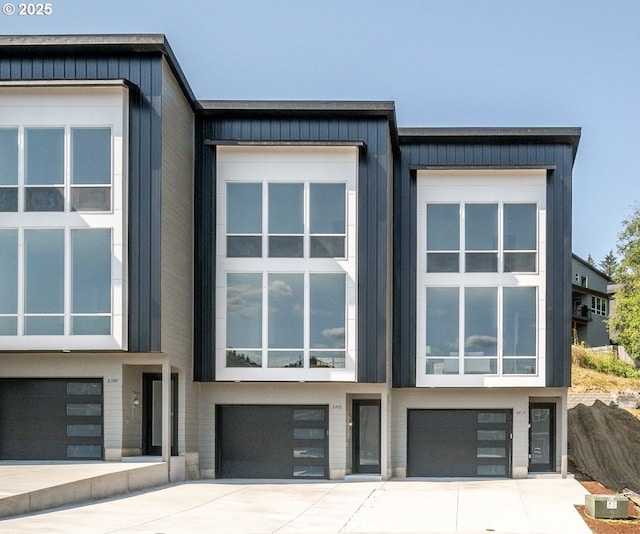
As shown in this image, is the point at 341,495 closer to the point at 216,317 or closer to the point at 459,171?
the point at 216,317

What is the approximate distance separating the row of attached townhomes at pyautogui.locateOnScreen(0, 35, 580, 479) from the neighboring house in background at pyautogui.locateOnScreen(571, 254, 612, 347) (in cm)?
4417

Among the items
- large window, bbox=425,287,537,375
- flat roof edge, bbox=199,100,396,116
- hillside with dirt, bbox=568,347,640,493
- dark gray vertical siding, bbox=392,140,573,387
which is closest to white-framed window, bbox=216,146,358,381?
flat roof edge, bbox=199,100,396,116

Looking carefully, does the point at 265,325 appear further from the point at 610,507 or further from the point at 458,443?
the point at 610,507

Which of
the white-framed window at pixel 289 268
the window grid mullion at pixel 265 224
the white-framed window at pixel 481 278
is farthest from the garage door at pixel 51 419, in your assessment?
the white-framed window at pixel 481 278

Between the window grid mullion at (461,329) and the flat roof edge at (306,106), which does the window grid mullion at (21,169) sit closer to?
the flat roof edge at (306,106)

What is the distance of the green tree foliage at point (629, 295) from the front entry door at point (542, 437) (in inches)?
1103

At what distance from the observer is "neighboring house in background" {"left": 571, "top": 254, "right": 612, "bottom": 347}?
70062 mm

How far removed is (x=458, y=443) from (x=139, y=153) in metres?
11.4

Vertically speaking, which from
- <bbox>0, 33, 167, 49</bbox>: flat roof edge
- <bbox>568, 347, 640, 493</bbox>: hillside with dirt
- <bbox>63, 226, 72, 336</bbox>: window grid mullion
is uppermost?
<bbox>0, 33, 167, 49</bbox>: flat roof edge

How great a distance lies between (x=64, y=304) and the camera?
20.9 metres

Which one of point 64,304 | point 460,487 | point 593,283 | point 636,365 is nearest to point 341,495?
point 460,487

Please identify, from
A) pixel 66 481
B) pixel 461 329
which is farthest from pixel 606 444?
pixel 66 481

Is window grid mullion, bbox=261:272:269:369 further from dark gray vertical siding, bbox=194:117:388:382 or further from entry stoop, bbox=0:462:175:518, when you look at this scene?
entry stoop, bbox=0:462:175:518

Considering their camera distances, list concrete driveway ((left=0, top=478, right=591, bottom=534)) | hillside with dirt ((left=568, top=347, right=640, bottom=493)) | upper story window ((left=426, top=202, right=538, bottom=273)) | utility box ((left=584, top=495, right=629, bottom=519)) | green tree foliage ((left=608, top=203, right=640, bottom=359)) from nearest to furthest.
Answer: concrete driveway ((left=0, top=478, right=591, bottom=534)), utility box ((left=584, top=495, right=629, bottom=519)), upper story window ((left=426, top=202, right=538, bottom=273)), hillside with dirt ((left=568, top=347, right=640, bottom=493)), green tree foliage ((left=608, top=203, right=640, bottom=359))
